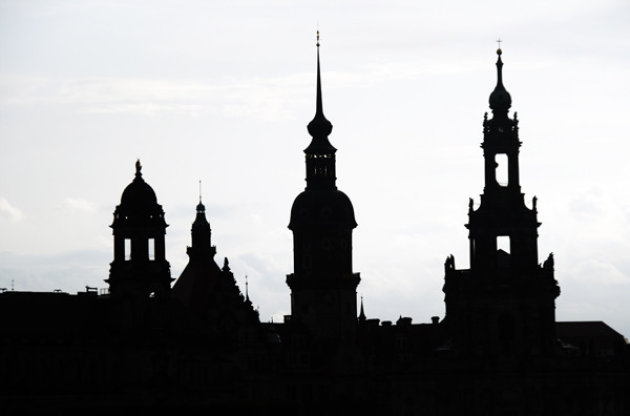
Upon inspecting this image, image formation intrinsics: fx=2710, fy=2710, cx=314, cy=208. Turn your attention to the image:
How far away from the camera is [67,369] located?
619ft

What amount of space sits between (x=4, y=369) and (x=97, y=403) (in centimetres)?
750

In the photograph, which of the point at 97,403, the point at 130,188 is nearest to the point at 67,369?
the point at 97,403

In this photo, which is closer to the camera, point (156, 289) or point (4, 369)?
point (4, 369)

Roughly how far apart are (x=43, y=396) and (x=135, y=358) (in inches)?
416

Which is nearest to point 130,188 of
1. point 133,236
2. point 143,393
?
point 133,236

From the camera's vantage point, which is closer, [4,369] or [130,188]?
[4,369]

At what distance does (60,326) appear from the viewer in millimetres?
190125

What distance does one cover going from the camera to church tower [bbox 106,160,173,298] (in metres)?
196

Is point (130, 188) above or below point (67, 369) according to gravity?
above

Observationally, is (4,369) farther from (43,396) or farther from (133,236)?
(133,236)

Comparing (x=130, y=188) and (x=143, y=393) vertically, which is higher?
(x=130, y=188)

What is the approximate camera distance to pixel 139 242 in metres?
197

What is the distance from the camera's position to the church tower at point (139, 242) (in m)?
196

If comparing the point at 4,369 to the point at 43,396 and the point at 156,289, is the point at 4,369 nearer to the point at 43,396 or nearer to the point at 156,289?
the point at 43,396
